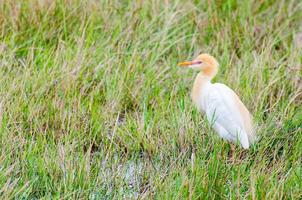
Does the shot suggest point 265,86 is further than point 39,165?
Yes

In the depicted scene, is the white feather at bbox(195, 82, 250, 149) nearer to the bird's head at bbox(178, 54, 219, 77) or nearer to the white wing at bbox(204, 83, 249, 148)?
the white wing at bbox(204, 83, 249, 148)

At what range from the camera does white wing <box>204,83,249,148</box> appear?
173 inches

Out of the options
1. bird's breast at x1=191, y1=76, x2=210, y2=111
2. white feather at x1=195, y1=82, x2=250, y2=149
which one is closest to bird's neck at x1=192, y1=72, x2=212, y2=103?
bird's breast at x1=191, y1=76, x2=210, y2=111

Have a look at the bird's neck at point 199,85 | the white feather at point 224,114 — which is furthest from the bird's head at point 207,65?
the white feather at point 224,114

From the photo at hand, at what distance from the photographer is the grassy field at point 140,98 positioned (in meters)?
4.04

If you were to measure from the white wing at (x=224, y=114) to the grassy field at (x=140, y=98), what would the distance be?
75mm

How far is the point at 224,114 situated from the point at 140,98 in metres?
0.76

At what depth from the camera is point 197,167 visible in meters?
3.98

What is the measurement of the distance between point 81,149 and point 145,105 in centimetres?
70

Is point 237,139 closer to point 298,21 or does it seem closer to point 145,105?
point 145,105

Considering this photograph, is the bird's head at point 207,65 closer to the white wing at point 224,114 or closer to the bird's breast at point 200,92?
the bird's breast at point 200,92

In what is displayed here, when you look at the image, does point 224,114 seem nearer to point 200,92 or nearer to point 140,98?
point 200,92

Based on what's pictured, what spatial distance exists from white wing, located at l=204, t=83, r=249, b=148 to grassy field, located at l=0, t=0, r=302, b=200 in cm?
8

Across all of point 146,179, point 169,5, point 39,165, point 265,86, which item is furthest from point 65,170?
point 169,5
